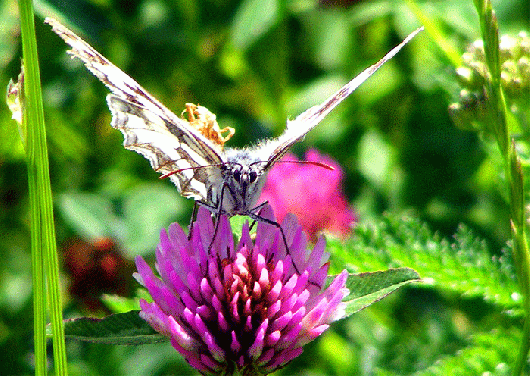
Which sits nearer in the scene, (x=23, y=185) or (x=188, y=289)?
(x=188, y=289)

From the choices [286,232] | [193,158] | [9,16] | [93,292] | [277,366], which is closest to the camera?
[277,366]

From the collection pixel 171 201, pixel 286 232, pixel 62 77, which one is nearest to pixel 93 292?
pixel 171 201

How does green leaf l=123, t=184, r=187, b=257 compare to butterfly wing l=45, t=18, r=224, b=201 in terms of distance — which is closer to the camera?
butterfly wing l=45, t=18, r=224, b=201

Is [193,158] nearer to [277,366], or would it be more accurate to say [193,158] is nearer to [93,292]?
[277,366]

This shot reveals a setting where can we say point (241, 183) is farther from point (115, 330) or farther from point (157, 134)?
point (115, 330)

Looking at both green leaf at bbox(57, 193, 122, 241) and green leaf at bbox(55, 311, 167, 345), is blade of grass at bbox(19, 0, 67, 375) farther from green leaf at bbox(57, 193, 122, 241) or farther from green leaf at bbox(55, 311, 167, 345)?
green leaf at bbox(57, 193, 122, 241)

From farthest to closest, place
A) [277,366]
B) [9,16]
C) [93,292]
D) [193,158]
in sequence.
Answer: [93,292] < [9,16] < [193,158] < [277,366]

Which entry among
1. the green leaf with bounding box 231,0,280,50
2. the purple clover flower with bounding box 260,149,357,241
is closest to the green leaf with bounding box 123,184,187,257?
the purple clover flower with bounding box 260,149,357,241

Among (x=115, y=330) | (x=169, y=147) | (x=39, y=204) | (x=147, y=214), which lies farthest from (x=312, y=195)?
(x=39, y=204)
